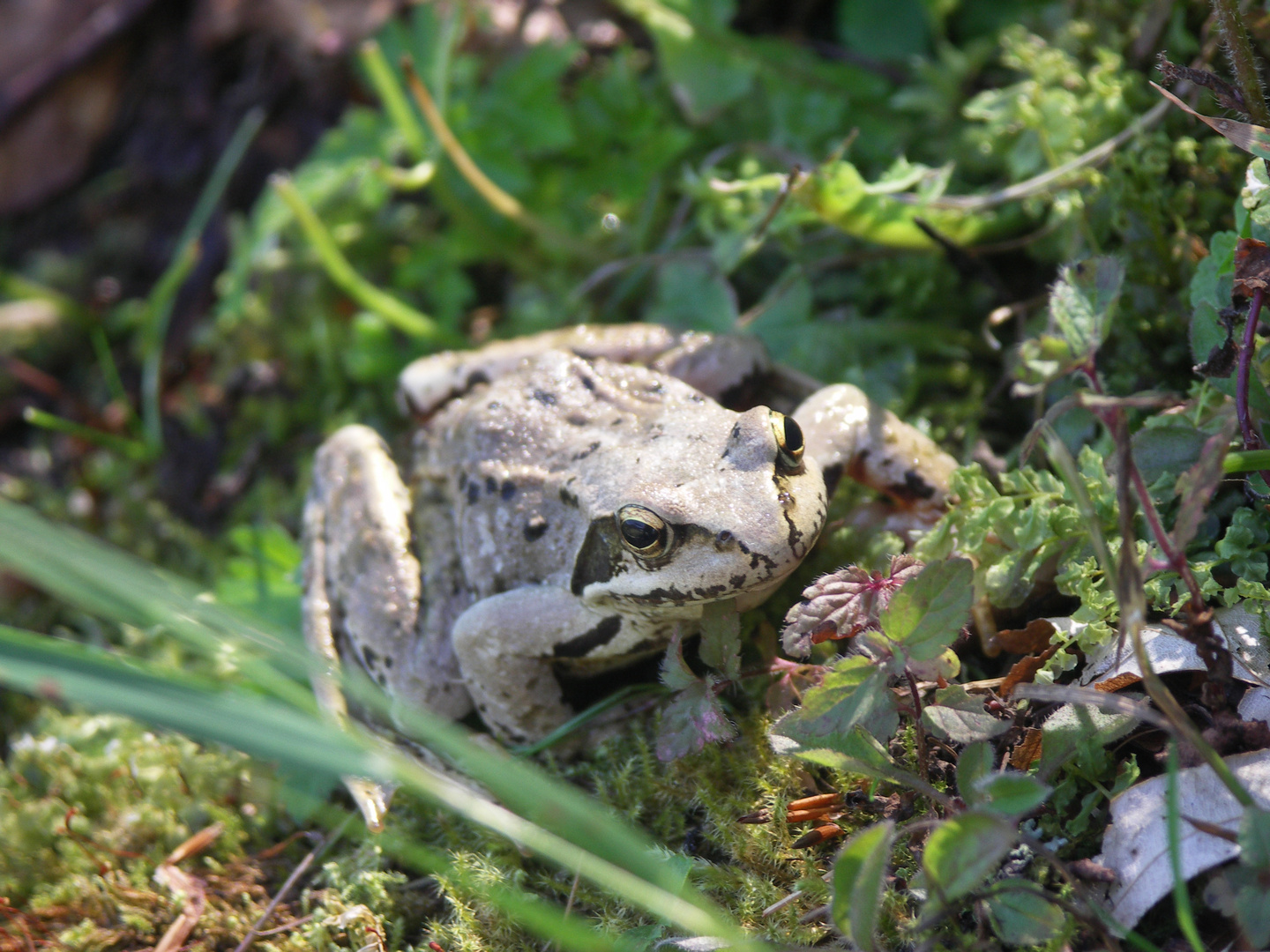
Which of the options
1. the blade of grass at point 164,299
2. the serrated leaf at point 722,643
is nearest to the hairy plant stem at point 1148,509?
the serrated leaf at point 722,643

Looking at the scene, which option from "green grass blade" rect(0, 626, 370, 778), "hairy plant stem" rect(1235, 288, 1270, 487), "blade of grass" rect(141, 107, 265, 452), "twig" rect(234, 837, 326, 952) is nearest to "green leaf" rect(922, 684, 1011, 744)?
"hairy plant stem" rect(1235, 288, 1270, 487)

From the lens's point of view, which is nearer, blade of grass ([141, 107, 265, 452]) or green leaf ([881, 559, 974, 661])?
green leaf ([881, 559, 974, 661])

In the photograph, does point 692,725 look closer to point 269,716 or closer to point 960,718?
point 960,718

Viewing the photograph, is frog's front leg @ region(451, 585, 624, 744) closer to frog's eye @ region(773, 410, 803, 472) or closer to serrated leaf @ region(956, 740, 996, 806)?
frog's eye @ region(773, 410, 803, 472)

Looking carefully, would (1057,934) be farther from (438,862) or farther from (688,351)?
(688,351)

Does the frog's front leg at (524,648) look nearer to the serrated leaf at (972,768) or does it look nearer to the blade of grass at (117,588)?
the blade of grass at (117,588)

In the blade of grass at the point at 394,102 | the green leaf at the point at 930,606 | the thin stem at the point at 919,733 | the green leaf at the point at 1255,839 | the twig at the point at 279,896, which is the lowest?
the twig at the point at 279,896
